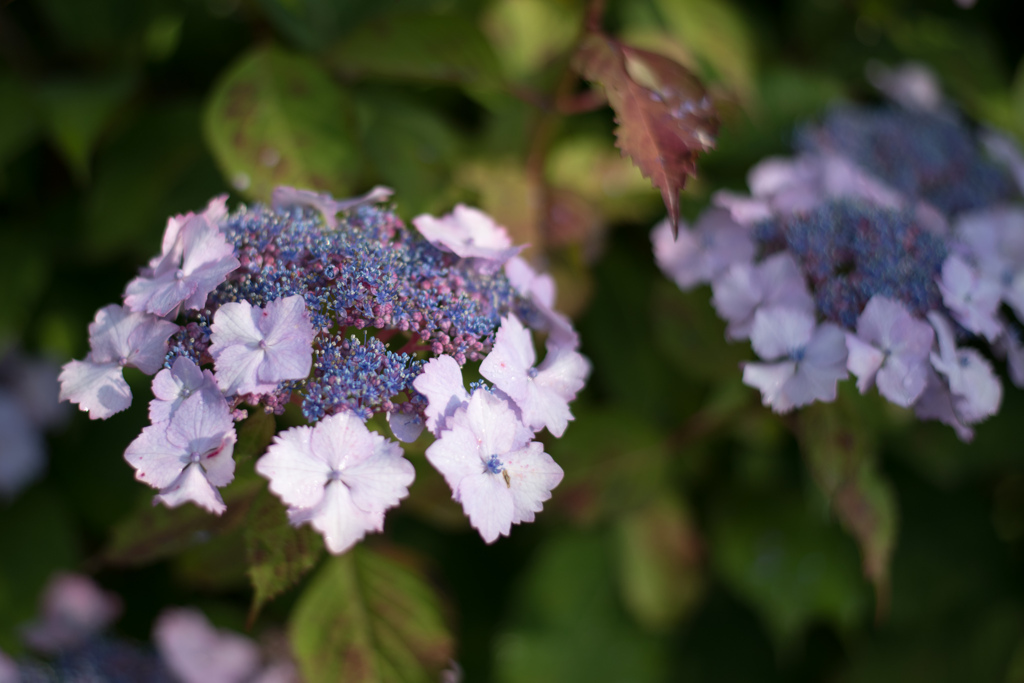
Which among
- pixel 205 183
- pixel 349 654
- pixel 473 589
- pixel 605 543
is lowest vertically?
pixel 473 589

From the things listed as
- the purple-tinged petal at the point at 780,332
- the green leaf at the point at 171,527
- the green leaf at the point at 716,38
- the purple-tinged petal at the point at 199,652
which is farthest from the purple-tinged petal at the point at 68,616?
the green leaf at the point at 716,38

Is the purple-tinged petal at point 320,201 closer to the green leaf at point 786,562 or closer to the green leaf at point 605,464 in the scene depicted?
the green leaf at point 605,464

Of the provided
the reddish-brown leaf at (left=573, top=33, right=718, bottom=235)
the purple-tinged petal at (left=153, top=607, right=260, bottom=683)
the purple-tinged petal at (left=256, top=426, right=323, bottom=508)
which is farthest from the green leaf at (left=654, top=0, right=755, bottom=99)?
the purple-tinged petal at (left=153, top=607, right=260, bottom=683)

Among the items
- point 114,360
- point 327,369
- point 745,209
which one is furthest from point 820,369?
point 114,360

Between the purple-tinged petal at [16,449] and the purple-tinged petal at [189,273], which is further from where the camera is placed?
the purple-tinged petal at [16,449]

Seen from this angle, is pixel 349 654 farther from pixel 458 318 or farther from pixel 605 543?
pixel 605 543

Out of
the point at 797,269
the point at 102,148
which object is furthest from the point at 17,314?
the point at 797,269

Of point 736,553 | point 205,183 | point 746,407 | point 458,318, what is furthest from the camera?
point 736,553
